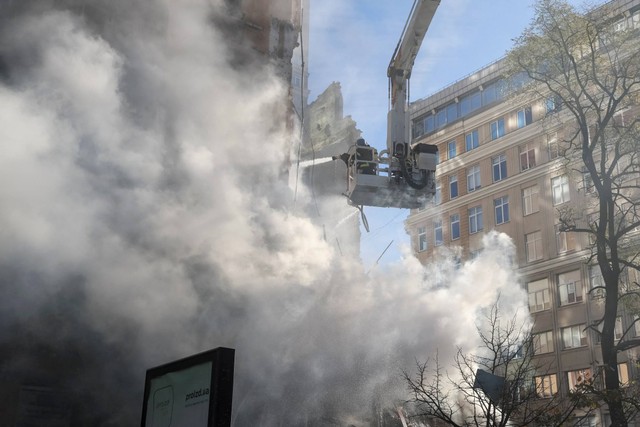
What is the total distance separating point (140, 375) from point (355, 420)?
16.8ft

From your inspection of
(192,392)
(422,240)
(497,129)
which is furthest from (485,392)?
(422,240)

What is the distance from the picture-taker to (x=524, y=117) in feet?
120

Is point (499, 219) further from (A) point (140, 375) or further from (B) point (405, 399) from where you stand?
(A) point (140, 375)

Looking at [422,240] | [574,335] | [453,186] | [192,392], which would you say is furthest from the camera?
[422,240]

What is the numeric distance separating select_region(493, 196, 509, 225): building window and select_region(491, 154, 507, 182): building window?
1.11 meters

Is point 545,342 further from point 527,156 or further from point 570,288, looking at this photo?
point 527,156

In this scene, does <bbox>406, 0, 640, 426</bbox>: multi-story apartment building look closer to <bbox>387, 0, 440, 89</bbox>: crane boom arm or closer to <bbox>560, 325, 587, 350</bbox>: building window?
<bbox>560, 325, 587, 350</bbox>: building window

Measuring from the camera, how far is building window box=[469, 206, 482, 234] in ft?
124

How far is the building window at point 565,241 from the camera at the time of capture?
32.9 m

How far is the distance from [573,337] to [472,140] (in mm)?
12215

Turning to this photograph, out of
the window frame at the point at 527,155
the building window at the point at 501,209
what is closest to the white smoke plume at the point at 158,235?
the building window at the point at 501,209

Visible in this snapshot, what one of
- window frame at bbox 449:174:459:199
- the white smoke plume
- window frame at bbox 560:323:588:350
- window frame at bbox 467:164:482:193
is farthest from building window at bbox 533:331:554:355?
the white smoke plume

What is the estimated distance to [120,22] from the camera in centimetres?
1495

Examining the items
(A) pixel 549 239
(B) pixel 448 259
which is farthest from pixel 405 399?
(B) pixel 448 259
